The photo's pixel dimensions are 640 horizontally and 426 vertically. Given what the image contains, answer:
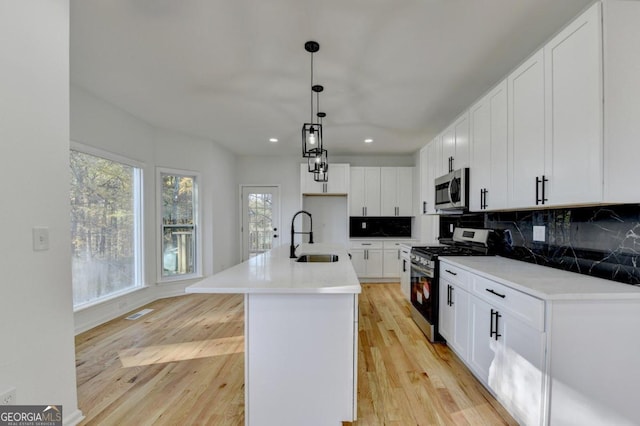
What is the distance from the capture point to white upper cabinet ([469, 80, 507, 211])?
226 cm

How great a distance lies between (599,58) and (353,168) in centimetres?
405

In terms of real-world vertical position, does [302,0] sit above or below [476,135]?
above

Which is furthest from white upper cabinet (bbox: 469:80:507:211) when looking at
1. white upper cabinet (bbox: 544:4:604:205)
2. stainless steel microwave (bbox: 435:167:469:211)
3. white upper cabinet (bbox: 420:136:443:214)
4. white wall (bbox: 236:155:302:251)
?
white wall (bbox: 236:155:302:251)

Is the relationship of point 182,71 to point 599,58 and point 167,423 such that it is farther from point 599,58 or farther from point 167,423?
point 599,58

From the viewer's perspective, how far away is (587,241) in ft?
6.07

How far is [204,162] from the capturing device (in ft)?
15.4

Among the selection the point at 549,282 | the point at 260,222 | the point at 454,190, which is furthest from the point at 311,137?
the point at 260,222

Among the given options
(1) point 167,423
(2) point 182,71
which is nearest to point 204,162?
(2) point 182,71

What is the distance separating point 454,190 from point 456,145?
1.69ft

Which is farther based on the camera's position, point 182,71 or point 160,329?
point 160,329

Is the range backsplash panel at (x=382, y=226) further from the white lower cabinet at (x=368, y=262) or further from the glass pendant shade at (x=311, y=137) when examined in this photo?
the glass pendant shade at (x=311, y=137)

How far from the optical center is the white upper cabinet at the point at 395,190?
544 centimetres

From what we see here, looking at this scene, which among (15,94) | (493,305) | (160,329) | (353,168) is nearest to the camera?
(15,94)

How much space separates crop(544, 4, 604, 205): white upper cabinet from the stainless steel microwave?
100 centimetres
